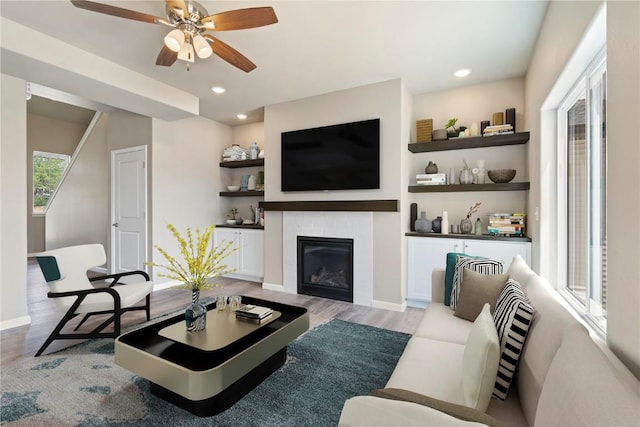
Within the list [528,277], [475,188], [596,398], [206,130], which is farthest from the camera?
[206,130]

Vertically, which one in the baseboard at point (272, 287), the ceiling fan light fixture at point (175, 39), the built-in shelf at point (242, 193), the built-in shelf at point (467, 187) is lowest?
the baseboard at point (272, 287)

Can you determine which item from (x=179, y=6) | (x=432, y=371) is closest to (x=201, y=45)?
(x=179, y=6)

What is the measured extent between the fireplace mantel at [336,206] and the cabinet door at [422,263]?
20.5 inches

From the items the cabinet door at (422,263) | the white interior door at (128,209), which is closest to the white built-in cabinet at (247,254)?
the white interior door at (128,209)

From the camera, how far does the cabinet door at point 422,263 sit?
3.44m

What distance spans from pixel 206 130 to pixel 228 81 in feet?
5.79

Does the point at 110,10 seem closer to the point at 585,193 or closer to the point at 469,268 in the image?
the point at 469,268

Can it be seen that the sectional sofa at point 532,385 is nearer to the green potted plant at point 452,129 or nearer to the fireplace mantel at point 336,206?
the fireplace mantel at point 336,206

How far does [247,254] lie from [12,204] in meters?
2.75

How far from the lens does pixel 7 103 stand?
9.63ft

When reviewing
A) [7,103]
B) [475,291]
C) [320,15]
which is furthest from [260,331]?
[7,103]

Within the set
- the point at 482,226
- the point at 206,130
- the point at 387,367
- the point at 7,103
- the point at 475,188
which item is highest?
the point at 206,130

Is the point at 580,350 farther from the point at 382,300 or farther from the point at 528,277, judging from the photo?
the point at 382,300

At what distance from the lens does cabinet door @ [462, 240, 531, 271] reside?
3080 mm
